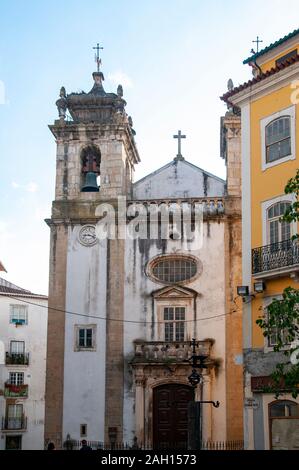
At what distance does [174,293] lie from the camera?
31.5 meters

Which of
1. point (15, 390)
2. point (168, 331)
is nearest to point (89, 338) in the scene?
point (168, 331)

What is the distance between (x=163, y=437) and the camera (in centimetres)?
3045

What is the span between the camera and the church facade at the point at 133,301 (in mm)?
30469

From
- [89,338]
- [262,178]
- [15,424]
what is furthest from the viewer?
[15,424]

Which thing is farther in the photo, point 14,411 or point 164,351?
point 14,411

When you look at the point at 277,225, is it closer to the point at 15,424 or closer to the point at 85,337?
the point at 85,337

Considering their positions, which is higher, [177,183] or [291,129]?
[177,183]

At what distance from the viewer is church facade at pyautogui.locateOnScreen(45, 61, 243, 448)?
100.0 ft

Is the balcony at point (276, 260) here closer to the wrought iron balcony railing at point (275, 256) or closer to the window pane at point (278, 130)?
the wrought iron balcony railing at point (275, 256)

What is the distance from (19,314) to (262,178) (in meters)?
29.9

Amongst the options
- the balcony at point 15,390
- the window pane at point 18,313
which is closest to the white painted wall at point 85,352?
the balcony at point 15,390

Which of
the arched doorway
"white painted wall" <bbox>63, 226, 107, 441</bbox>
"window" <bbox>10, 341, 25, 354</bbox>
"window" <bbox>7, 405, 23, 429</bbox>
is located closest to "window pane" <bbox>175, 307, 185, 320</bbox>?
the arched doorway

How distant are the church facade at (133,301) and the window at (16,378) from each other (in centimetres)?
1801
